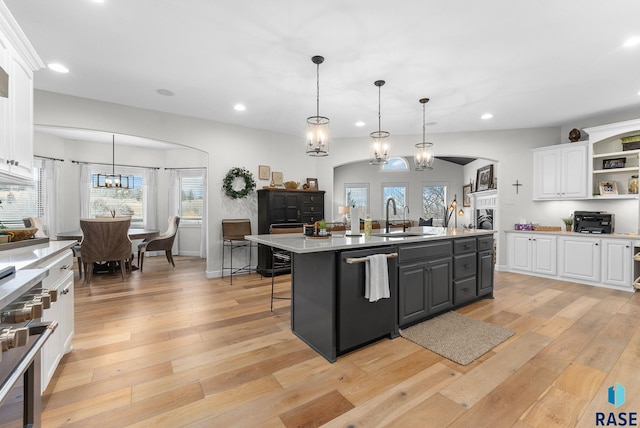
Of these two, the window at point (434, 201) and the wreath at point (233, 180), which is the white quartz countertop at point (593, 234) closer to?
the window at point (434, 201)

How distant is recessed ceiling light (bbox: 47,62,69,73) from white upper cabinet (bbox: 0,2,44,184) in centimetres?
117

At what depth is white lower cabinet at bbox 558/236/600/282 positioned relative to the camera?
4.46 metres

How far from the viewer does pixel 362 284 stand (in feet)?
7.82

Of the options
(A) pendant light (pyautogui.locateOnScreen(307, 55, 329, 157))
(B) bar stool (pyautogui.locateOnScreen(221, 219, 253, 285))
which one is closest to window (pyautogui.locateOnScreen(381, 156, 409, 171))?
(B) bar stool (pyautogui.locateOnScreen(221, 219, 253, 285))

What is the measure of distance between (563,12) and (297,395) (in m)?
3.48

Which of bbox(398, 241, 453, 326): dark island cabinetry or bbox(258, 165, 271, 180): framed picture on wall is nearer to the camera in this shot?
bbox(398, 241, 453, 326): dark island cabinetry

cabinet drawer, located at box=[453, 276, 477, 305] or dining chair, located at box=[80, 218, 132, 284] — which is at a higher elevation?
dining chair, located at box=[80, 218, 132, 284]

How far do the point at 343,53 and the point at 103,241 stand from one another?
457cm

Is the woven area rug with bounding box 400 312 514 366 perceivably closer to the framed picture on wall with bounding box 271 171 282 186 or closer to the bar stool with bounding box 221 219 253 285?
the bar stool with bounding box 221 219 253 285

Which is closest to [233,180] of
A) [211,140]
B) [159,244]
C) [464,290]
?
[211,140]

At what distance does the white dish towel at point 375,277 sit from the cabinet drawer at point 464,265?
1268 millimetres

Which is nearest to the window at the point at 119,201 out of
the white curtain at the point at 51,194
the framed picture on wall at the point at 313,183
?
the white curtain at the point at 51,194

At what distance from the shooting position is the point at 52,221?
6016mm

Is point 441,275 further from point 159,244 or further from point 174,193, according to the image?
point 174,193
